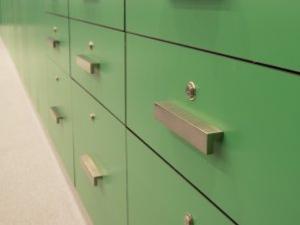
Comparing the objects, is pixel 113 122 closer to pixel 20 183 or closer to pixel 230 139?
pixel 230 139

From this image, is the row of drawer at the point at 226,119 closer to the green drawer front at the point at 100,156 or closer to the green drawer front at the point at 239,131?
the green drawer front at the point at 239,131

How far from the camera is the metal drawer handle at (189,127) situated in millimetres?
686

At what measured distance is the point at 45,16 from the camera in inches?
96.1

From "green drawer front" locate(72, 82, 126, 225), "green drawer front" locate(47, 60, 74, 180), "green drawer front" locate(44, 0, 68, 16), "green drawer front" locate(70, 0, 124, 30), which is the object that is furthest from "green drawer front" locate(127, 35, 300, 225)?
"green drawer front" locate(47, 60, 74, 180)

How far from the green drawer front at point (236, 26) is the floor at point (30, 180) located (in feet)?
4.14

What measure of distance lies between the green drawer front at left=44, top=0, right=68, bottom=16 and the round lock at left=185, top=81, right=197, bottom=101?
118 cm

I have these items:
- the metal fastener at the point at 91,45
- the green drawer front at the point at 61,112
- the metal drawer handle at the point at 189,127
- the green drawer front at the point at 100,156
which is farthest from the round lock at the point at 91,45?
the metal drawer handle at the point at 189,127

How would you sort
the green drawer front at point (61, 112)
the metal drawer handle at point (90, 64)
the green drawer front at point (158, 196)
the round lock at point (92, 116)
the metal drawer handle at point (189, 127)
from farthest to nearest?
the green drawer front at point (61, 112), the round lock at point (92, 116), the metal drawer handle at point (90, 64), the green drawer front at point (158, 196), the metal drawer handle at point (189, 127)

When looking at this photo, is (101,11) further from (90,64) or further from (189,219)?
(189,219)

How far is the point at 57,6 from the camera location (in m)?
2.03

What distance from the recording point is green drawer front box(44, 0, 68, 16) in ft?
6.04

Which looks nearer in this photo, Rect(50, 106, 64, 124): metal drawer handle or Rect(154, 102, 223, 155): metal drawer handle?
Rect(154, 102, 223, 155): metal drawer handle

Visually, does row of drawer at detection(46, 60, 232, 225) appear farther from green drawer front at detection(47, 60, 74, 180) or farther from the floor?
the floor

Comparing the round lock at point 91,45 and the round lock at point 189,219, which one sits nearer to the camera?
the round lock at point 189,219
